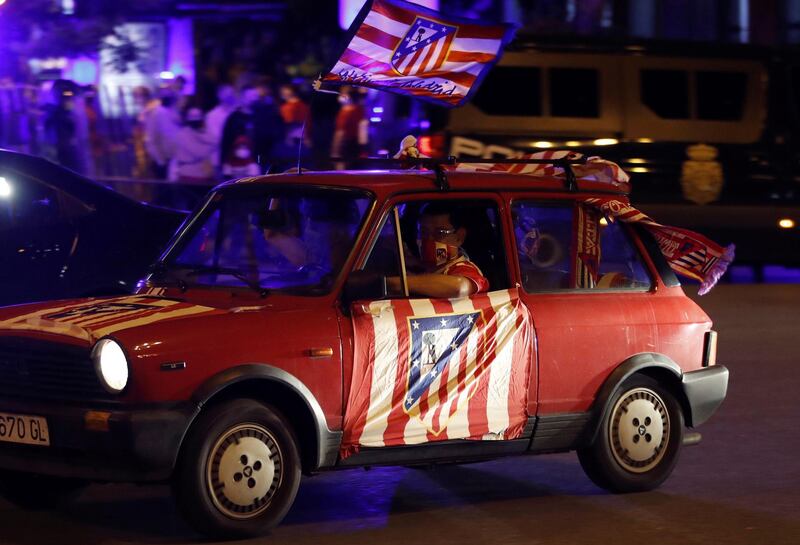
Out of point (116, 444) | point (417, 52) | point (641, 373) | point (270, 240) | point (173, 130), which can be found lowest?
point (641, 373)

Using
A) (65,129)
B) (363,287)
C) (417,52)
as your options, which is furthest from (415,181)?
(65,129)

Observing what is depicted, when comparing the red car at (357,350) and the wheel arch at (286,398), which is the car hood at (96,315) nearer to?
the red car at (357,350)

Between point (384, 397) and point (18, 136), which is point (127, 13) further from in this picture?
point (384, 397)

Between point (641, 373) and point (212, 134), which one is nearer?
point (641, 373)

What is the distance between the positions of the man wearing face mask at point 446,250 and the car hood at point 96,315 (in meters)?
1.16

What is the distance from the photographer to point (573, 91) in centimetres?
1594

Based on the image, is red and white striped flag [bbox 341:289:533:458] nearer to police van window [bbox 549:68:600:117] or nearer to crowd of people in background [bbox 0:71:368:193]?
police van window [bbox 549:68:600:117]

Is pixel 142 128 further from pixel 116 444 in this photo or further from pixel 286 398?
pixel 116 444

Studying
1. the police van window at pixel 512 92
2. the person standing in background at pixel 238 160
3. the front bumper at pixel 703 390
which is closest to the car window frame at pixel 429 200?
the front bumper at pixel 703 390

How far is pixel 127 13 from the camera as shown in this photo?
63.3 ft

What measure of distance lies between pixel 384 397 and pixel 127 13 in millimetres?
14182

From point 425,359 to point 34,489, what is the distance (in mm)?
1896

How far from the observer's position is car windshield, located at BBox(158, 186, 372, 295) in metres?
6.37

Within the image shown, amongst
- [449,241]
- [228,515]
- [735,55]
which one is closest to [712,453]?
[449,241]
